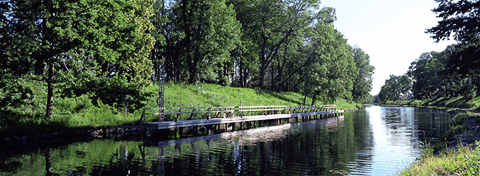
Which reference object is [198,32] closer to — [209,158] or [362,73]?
[209,158]

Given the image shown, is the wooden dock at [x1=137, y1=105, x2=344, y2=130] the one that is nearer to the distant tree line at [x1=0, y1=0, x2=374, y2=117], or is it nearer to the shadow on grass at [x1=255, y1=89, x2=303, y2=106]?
the distant tree line at [x1=0, y1=0, x2=374, y2=117]

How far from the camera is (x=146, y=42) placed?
27859mm

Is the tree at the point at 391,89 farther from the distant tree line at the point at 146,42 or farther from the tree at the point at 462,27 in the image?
the tree at the point at 462,27

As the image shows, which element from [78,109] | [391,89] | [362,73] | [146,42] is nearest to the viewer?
[78,109]

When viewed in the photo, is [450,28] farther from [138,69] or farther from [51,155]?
[51,155]

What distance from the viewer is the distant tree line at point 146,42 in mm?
16125

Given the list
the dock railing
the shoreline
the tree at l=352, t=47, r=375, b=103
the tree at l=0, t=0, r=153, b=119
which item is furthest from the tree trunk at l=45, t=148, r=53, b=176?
the tree at l=352, t=47, r=375, b=103

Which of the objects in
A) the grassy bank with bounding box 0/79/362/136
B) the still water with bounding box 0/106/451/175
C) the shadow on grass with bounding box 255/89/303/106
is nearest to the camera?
the still water with bounding box 0/106/451/175

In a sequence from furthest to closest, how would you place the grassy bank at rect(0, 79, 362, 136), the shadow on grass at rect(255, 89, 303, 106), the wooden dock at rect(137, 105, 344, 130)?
the shadow on grass at rect(255, 89, 303, 106)
the wooden dock at rect(137, 105, 344, 130)
the grassy bank at rect(0, 79, 362, 136)

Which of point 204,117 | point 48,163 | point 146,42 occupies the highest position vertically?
point 146,42

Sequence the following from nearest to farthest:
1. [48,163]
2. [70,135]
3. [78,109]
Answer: [48,163], [70,135], [78,109]

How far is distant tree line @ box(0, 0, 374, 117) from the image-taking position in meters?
16.1

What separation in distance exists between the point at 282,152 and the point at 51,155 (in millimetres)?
10547

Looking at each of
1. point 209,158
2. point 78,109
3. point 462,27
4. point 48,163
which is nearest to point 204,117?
point 78,109
